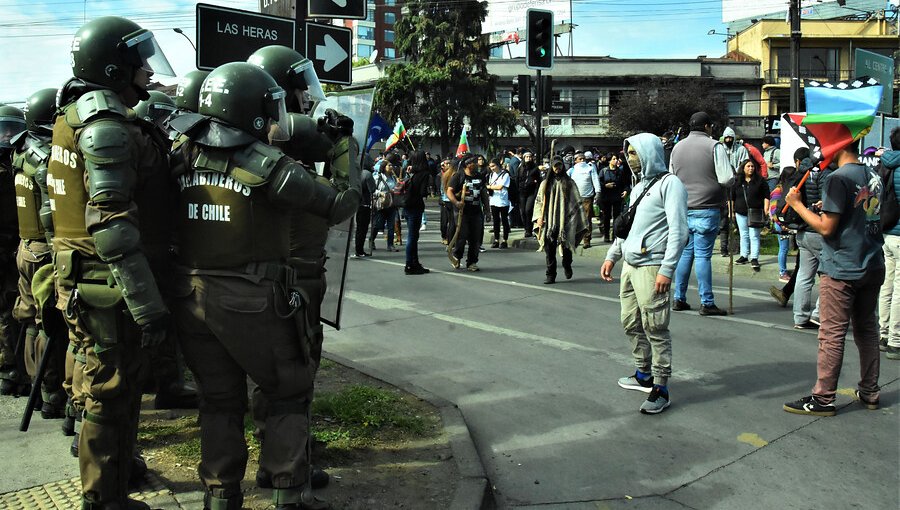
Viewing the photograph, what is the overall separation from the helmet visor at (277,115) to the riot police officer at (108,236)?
0.49m

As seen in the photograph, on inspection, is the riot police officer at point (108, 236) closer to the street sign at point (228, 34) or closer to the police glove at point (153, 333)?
the police glove at point (153, 333)

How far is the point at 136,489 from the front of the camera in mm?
3836

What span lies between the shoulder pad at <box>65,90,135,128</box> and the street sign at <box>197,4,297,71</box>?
2.37 m

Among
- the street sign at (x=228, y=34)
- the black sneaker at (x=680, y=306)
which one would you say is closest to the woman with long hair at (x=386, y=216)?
the black sneaker at (x=680, y=306)

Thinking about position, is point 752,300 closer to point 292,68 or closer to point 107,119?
point 292,68

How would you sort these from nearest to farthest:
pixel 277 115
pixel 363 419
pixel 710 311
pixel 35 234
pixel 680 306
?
pixel 277 115
pixel 363 419
pixel 35 234
pixel 710 311
pixel 680 306

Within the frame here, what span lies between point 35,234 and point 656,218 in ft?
13.0

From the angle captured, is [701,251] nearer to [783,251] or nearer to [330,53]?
[783,251]

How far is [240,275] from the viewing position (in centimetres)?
317

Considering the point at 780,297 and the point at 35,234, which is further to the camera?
the point at 780,297

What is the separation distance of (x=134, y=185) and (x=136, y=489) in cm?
157

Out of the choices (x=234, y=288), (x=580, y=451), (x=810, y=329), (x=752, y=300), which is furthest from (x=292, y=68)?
(x=752, y=300)

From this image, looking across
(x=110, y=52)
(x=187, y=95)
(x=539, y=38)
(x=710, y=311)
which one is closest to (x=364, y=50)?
(x=539, y=38)

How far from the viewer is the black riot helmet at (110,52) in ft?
11.4
